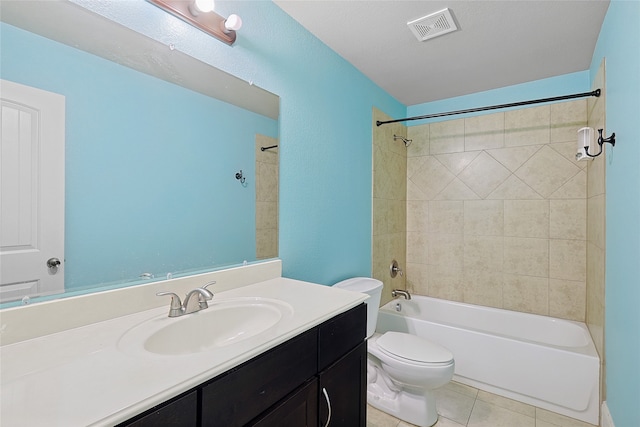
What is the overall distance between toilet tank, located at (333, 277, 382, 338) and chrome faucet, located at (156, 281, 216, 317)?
102 centimetres

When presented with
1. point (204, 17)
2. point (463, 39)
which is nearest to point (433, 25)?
point (463, 39)

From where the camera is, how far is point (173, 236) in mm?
1138

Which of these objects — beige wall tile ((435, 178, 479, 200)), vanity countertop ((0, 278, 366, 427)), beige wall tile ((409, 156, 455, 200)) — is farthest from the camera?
beige wall tile ((409, 156, 455, 200))

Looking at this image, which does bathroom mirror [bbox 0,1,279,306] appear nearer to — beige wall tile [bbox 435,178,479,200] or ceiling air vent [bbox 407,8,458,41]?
ceiling air vent [bbox 407,8,458,41]

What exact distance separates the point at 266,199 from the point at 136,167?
621 mm

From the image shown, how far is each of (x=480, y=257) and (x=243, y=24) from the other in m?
2.60

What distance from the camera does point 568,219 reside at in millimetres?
2334

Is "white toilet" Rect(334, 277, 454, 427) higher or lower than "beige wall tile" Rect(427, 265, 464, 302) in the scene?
lower

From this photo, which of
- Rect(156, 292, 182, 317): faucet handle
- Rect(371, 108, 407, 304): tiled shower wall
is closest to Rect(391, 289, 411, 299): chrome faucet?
Rect(371, 108, 407, 304): tiled shower wall

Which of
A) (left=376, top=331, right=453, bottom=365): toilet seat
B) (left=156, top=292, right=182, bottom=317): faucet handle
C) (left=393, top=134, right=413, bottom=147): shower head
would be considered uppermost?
(left=393, top=134, right=413, bottom=147): shower head

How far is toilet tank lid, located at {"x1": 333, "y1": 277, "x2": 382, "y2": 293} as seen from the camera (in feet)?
6.25

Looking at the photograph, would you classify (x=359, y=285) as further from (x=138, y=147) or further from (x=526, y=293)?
(x=526, y=293)

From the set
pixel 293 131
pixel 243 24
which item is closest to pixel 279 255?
pixel 293 131

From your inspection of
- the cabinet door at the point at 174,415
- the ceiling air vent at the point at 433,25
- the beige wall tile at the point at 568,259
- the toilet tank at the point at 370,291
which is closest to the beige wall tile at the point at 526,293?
the beige wall tile at the point at 568,259
